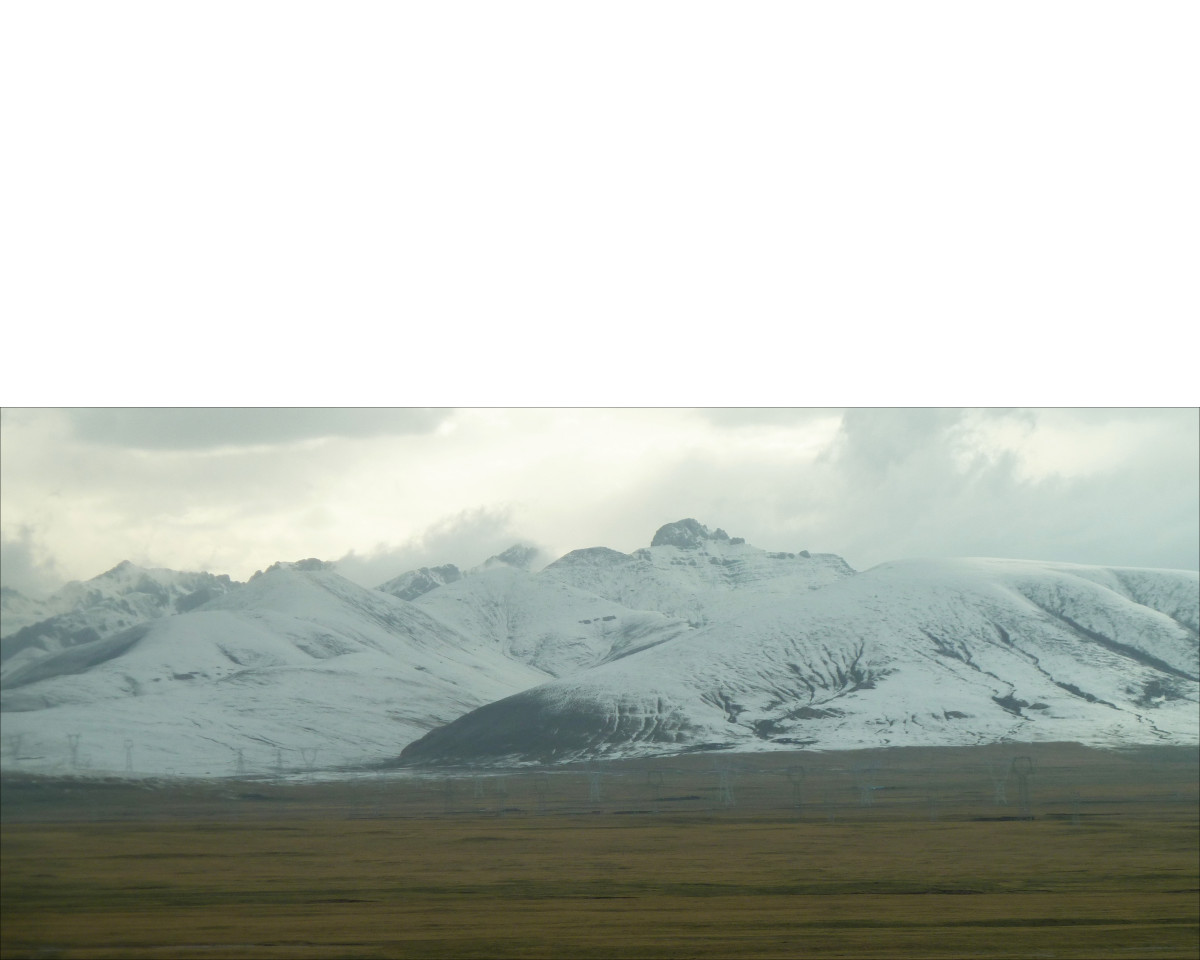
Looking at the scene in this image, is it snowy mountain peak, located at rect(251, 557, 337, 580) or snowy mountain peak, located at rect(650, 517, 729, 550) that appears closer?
snowy mountain peak, located at rect(251, 557, 337, 580)

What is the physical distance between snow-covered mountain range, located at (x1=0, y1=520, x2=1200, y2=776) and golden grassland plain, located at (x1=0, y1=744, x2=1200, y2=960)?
283mm

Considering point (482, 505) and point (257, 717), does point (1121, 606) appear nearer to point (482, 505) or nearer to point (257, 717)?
point (482, 505)

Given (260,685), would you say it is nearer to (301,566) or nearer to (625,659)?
(301,566)

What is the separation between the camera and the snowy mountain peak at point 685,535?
1020 cm

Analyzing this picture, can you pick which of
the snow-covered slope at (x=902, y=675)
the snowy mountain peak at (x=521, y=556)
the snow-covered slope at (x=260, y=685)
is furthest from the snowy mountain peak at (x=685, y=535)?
the snow-covered slope at (x=260, y=685)

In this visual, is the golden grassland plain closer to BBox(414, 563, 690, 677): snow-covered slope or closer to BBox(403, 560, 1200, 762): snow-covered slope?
BBox(403, 560, 1200, 762): snow-covered slope

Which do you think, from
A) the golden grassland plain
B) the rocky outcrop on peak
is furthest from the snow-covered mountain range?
the golden grassland plain

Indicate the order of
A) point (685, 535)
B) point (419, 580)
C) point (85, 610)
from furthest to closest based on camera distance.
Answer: point (685, 535), point (419, 580), point (85, 610)

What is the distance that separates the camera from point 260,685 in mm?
9922

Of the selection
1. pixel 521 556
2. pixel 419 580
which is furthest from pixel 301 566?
pixel 521 556

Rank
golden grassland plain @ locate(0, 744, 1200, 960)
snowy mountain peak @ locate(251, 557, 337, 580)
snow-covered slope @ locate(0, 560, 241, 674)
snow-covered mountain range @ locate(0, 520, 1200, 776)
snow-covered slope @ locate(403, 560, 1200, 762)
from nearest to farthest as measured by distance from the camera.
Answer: golden grassland plain @ locate(0, 744, 1200, 960) → snow-covered slope @ locate(0, 560, 241, 674) → snow-covered mountain range @ locate(0, 520, 1200, 776) → snowy mountain peak @ locate(251, 557, 337, 580) → snow-covered slope @ locate(403, 560, 1200, 762)

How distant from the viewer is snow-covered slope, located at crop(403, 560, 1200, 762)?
1020 cm

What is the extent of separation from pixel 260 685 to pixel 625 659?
123 inches

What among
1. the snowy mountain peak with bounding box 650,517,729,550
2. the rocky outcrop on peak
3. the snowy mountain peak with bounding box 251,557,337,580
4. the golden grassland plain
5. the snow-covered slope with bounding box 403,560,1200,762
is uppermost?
the snowy mountain peak with bounding box 650,517,729,550
